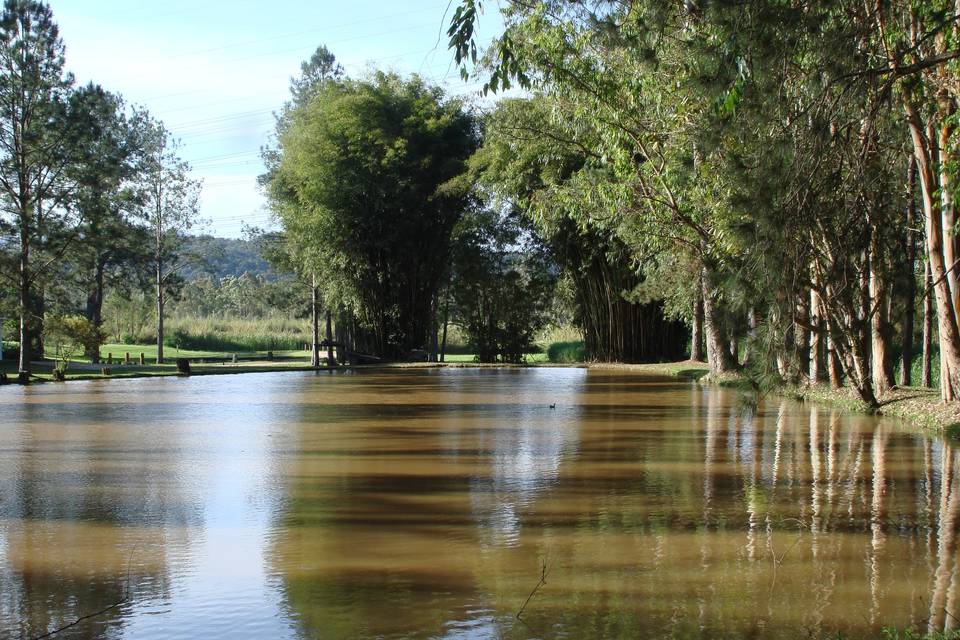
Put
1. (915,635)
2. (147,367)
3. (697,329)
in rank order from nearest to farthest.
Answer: (915,635) → (697,329) → (147,367)

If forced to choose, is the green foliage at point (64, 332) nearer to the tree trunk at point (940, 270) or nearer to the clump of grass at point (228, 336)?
the tree trunk at point (940, 270)

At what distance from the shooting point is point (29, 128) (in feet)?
88.6

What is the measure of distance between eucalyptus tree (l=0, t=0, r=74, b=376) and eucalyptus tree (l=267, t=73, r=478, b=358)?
23.9ft

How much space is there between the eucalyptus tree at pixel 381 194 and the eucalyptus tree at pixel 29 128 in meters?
7.30

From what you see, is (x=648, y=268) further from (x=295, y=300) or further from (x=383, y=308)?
(x=295, y=300)

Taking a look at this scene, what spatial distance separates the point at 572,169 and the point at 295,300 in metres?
22.2

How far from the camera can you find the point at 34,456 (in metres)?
10.2

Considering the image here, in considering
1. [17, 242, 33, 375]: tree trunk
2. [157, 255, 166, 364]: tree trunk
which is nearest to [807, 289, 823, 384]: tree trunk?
[17, 242, 33, 375]: tree trunk

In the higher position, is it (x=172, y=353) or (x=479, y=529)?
(x=172, y=353)

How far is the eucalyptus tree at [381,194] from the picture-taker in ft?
99.1

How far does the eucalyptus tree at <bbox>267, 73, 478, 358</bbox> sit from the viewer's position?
3020cm

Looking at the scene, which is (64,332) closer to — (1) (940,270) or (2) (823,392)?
(2) (823,392)

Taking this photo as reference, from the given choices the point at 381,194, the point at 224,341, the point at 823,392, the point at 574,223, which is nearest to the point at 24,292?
the point at 381,194

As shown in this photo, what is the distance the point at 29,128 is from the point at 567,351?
70.0 ft
